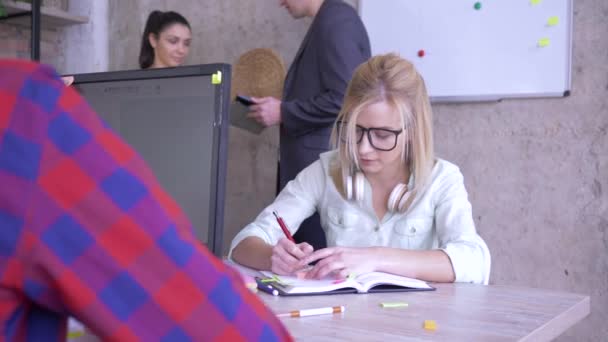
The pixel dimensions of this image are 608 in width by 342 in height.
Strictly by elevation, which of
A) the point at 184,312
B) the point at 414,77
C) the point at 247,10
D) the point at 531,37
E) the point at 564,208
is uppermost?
the point at 247,10

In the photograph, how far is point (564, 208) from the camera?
2.55 m

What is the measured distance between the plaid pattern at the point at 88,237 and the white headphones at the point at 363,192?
1365mm

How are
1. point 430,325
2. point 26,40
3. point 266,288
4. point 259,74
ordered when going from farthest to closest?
point 26,40 < point 259,74 < point 266,288 < point 430,325

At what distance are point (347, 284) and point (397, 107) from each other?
0.62m

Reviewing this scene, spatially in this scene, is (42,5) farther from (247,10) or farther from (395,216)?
(395,216)

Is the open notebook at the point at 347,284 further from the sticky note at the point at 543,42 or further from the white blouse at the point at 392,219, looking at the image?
the sticky note at the point at 543,42

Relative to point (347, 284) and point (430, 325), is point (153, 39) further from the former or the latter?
point (430, 325)

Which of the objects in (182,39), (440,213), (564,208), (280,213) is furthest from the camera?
(182,39)

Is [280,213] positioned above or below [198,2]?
below

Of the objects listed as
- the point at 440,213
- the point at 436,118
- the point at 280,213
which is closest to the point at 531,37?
the point at 436,118

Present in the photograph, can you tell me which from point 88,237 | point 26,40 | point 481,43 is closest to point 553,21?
point 481,43

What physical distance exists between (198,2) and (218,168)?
9.99 feet

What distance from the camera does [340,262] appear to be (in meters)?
1.35

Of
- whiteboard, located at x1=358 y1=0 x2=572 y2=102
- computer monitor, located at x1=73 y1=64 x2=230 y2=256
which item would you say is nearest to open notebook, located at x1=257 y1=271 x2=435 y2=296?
computer monitor, located at x1=73 y1=64 x2=230 y2=256
